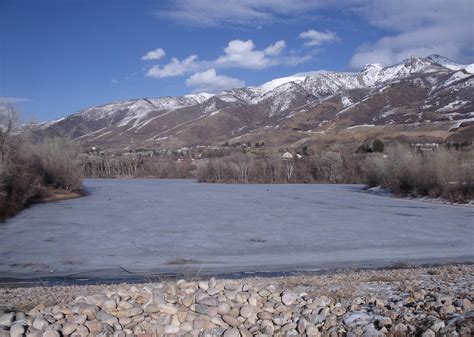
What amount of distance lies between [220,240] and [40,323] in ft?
44.8

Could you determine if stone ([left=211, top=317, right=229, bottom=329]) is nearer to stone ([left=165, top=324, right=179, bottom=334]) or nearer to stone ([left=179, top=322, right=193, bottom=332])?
stone ([left=179, top=322, right=193, bottom=332])

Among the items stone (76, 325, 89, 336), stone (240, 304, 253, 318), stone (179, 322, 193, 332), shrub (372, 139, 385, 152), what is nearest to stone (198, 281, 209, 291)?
stone (240, 304, 253, 318)

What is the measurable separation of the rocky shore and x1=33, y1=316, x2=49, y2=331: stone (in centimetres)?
1

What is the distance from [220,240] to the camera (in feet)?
66.8

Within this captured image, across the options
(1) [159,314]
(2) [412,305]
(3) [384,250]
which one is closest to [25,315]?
(1) [159,314]

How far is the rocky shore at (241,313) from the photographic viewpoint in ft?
22.4

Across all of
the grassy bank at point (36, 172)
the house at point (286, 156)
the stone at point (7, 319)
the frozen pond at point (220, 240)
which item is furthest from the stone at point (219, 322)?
the house at point (286, 156)

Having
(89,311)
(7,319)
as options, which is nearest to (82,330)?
(89,311)

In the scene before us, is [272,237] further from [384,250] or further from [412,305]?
[412,305]

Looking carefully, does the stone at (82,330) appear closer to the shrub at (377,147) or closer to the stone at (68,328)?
the stone at (68,328)

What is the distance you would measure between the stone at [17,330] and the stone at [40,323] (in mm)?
161

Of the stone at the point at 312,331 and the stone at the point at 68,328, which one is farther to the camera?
the stone at the point at 312,331

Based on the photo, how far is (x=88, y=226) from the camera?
81.6ft

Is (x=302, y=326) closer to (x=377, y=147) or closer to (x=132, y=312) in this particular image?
(x=132, y=312)
